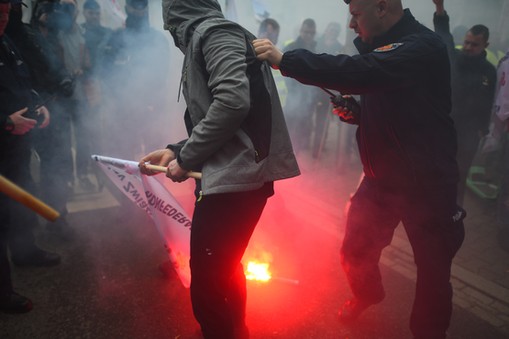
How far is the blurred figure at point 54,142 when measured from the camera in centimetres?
375

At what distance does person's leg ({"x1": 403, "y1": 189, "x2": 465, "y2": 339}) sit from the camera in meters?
2.21

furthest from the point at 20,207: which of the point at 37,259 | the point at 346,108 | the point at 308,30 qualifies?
the point at 308,30

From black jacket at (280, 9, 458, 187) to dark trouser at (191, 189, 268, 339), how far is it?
762mm

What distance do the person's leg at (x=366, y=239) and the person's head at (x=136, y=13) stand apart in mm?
3714

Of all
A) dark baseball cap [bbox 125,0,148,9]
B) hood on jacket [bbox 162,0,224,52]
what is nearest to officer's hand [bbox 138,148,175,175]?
hood on jacket [bbox 162,0,224,52]

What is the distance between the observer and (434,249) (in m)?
2.23

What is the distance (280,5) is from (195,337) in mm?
9090

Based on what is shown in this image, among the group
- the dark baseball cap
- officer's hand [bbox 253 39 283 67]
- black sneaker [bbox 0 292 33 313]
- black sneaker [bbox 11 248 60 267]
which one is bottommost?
black sneaker [bbox 11 248 60 267]

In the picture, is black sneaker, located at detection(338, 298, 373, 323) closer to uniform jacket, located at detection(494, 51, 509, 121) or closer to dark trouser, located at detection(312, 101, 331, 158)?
uniform jacket, located at detection(494, 51, 509, 121)

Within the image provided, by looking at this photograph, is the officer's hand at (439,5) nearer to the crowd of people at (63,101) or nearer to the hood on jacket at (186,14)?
the hood on jacket at (186,14)

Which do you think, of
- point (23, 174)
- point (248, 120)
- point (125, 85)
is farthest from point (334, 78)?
point (125, 85)

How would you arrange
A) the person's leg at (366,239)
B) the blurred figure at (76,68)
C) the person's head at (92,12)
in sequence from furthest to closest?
the person's head at (92,12)
the blurred figure at (76,68)
the person's leg at (366,239)

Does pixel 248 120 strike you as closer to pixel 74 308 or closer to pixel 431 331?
pixel 431 331

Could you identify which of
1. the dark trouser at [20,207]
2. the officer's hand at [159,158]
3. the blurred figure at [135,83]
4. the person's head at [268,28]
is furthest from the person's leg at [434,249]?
the person's head at [268,28]
